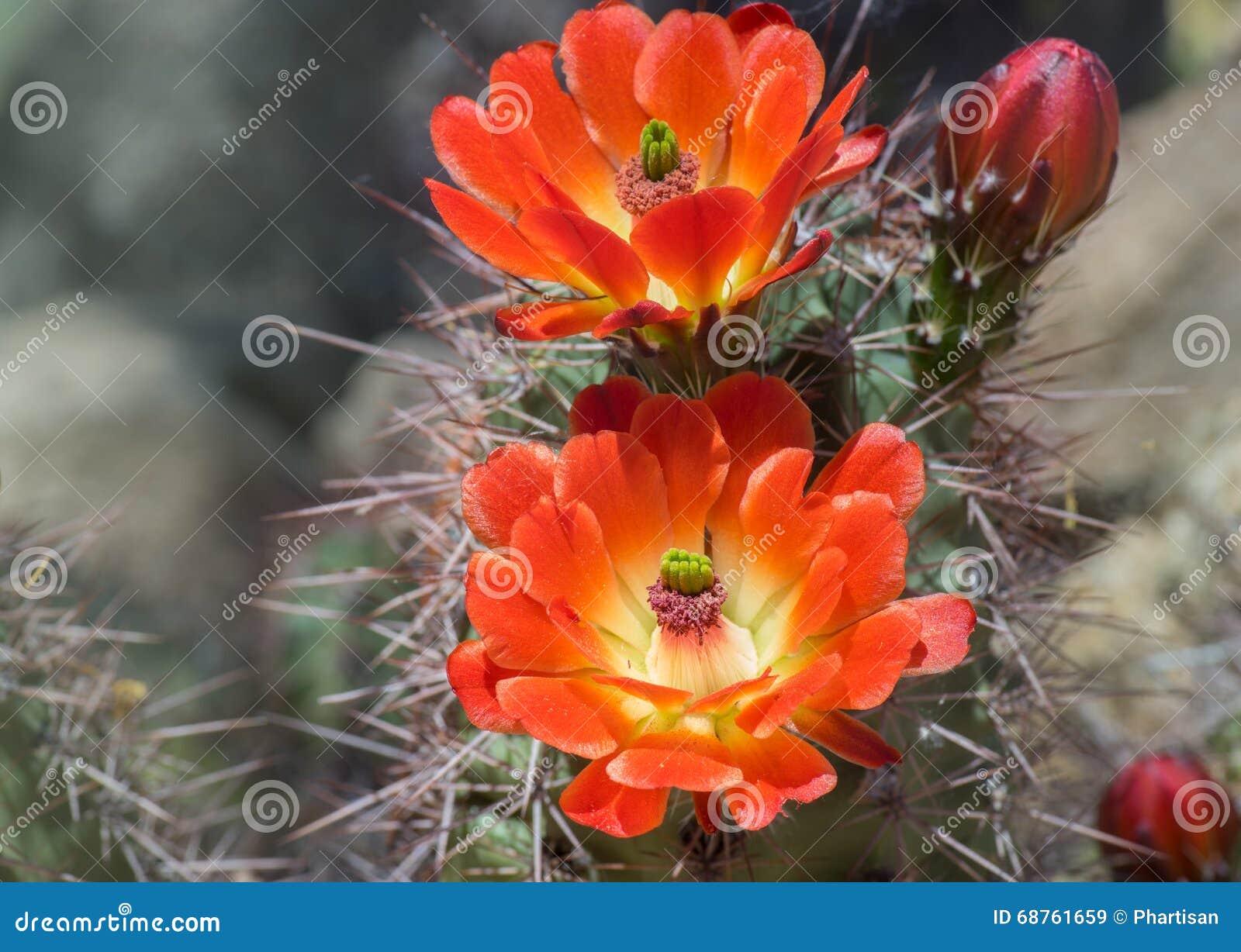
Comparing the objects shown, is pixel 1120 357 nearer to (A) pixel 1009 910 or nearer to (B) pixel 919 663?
(A) pixel 1009 910

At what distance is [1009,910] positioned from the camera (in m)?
1.22

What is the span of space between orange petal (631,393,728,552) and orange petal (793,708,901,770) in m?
0.20

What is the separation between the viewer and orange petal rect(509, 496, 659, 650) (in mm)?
938

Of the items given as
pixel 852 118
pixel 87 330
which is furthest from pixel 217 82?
pixel 852 118

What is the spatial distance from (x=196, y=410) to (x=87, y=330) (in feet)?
1.46

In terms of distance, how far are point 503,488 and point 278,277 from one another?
2.51 metres

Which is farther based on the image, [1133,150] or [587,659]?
[1133,150]

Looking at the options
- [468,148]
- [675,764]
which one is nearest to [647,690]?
[675,764]

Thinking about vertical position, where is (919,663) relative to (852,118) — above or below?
below

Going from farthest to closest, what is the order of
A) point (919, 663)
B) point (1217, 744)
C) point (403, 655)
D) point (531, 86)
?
point (1217, 744), point (403, 655), point (531, 86), point (919, 663)

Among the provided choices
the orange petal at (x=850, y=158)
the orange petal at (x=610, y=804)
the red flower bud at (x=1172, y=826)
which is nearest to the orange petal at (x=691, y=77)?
the orange petal at (x=850, y=158)

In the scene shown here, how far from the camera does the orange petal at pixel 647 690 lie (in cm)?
87

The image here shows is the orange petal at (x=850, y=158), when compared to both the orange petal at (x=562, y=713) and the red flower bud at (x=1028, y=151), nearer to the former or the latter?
the red flower bud at (x=1028, y=151)

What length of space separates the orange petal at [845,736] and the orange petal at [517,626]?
17 cm
